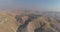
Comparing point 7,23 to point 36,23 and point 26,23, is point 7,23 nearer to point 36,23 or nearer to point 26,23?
point 26,23

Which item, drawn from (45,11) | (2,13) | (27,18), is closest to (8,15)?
(2,13)

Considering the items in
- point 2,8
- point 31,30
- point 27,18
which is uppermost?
point 2,8

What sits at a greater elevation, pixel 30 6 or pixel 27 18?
pixel 30 6

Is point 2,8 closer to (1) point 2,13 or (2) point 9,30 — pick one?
(1) point 2,13

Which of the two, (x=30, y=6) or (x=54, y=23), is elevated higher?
(x=30, y=6)

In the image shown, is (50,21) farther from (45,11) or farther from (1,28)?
(1,28)

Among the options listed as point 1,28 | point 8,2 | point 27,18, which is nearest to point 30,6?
point 27,18

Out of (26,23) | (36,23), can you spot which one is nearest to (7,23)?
(26,23)

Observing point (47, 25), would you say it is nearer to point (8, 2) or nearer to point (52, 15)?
point (52, 15)
